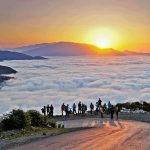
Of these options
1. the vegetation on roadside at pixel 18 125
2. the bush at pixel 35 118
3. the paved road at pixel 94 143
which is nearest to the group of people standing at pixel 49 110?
the bush at pixel 35 118

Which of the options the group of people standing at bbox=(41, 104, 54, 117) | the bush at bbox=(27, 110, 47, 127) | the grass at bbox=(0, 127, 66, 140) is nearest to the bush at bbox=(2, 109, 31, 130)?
the grass at bbox=(0, 127, 66, 140)

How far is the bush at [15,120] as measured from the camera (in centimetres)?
2686

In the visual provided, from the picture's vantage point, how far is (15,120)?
88.0 feet

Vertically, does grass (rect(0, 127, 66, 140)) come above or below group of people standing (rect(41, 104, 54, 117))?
below

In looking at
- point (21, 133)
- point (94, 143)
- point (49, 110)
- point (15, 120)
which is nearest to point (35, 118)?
point (15, 120)

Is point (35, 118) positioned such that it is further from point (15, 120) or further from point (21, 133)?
point (21, 133)

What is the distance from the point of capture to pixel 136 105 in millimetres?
53562

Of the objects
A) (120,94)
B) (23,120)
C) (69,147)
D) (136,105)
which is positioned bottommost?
(69,147)

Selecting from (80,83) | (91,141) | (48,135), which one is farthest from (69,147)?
(80,83)

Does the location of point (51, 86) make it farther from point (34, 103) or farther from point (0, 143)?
point (0, 143)

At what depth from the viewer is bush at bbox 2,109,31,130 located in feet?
88.1

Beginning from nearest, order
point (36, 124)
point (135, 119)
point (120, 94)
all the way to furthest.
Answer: point (36, 124) → point (135, 119) → point (120, 94)

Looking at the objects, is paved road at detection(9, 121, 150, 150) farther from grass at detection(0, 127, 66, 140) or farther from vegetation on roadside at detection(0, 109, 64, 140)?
vegetation on roadside at detection(0, 109, 64, 140)

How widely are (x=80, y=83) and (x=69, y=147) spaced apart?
137 meters
